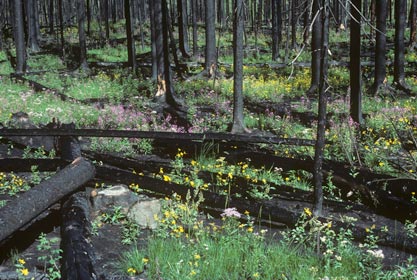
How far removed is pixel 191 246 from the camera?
209 inches

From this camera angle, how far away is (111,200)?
22.4ft

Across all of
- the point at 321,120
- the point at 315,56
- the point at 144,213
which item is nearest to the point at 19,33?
the point at 315,56

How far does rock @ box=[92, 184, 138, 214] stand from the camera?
6809 mm

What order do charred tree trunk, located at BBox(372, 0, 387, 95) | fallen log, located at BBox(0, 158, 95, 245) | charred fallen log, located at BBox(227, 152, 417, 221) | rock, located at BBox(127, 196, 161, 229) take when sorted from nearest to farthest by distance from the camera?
fallen log, located at BBox(0, 158, 95, 245)
rock, located at BBox(127, 196, 161, 229)
charred fallen log, located at BBox(227, 152, 417, 221)
charred tree trunk, located at BBox(372, 0, 387, 95)

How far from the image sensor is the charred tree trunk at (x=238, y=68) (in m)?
10.5

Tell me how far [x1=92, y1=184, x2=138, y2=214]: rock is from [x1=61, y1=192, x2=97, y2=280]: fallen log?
0.44 metres

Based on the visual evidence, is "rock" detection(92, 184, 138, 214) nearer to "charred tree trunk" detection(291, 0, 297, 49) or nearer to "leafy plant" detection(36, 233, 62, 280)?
"leafy plant" detection(36, 233, 62, 280)

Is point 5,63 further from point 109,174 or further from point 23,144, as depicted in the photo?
point 109,174

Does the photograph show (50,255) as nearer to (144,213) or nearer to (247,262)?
(144,213)

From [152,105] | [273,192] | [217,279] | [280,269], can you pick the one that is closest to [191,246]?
[217,279]

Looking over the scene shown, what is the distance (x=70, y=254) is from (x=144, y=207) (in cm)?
216

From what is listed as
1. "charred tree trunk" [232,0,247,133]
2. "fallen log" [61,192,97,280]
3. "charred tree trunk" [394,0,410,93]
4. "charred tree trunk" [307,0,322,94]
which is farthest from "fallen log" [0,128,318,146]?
"charred tree trunk" [394,0,410,93]

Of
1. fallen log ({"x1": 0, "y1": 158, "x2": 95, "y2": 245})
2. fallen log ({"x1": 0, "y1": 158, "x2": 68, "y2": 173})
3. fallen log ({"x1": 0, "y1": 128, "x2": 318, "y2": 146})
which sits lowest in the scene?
fallen log ({"x1": 0, "y1": 158, "x2": 68, "y2": 173})


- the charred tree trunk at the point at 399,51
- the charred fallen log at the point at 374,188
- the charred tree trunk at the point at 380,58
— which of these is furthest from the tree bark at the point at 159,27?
the charred tree trunk at the point at 399,51
